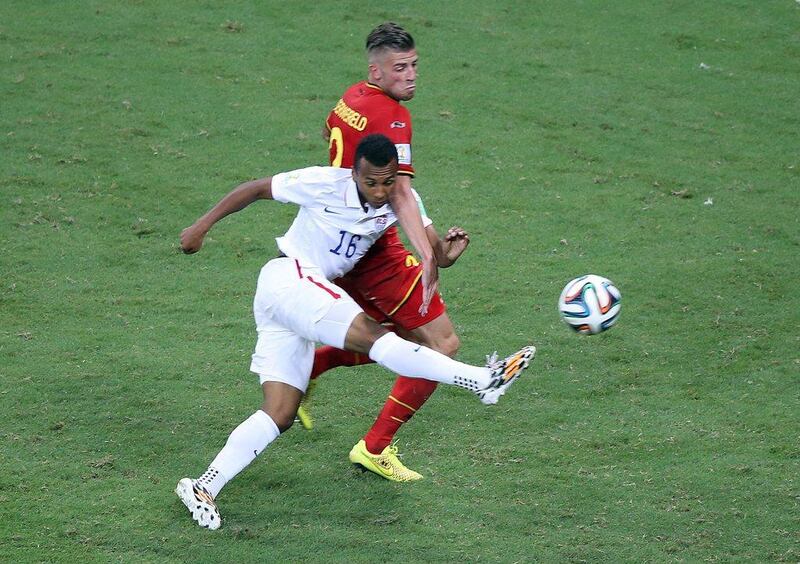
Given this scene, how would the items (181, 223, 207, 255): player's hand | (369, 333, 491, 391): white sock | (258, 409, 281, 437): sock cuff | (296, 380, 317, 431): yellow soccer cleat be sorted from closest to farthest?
(369, 333, 491, 391): white sock → (258, 409, 281, 437): sock cuff → (181, 223, 207, 255): player's hand → (296, 380, 317, 431): yellow soccer cleat

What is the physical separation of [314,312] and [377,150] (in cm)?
80

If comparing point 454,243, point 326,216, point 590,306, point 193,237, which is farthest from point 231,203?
point 590,306

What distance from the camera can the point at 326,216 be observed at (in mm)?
5195

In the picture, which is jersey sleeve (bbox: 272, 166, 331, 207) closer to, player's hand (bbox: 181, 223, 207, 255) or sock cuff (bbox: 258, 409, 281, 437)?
player's hand (bbox: 181, 223, 207, 255)

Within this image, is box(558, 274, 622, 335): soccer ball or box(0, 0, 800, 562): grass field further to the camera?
box(558, 274, 622, 335): soccer ball

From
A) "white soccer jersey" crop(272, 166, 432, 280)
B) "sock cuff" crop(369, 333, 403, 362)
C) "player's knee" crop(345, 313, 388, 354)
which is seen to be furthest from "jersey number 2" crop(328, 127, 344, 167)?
"sock cuff" crop(369, 333, 403, 362)

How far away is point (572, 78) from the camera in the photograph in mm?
10680

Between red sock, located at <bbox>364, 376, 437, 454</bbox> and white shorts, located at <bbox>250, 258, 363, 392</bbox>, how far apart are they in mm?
507

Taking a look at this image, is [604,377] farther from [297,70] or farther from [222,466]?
[297,70]

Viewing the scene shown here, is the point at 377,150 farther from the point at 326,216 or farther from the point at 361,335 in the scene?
the point at 361,335

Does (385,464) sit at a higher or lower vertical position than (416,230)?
lower

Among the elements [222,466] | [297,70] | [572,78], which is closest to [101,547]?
[222,466]

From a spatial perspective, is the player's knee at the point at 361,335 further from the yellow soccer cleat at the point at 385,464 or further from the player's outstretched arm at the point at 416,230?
the yellow soccer cleat at the point at 385,464

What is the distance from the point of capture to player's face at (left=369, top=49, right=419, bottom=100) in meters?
5.40
